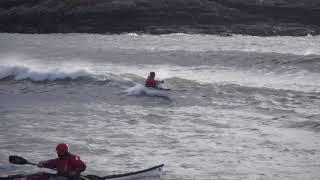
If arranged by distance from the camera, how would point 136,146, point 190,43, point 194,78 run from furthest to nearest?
point 190,43 → point 194,78 → point 136,146

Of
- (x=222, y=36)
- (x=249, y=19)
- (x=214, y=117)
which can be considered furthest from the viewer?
(x=249, y=19)

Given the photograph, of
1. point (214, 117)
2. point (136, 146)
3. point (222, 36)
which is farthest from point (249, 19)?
point (136, 146)

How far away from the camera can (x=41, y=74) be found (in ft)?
113

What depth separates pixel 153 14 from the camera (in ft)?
222

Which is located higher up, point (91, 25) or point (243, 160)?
point (91, 25)

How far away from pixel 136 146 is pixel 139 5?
52336 mm

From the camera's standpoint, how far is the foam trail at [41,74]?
3400 centimetres

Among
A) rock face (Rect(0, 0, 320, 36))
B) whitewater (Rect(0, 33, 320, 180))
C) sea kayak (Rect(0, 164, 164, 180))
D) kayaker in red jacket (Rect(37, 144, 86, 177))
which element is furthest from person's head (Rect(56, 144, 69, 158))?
rock face (Rect(0, 0, 320, 36))

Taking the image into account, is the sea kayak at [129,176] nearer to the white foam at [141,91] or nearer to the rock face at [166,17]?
the white foam at [141,91]

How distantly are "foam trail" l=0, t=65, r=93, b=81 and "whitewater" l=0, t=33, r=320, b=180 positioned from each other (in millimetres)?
63

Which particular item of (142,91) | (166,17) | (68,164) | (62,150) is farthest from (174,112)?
(166,17)

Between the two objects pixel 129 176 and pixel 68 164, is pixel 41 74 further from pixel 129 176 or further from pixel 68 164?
pixel 68 164

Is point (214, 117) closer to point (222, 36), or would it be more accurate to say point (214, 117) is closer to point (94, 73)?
point (94, 73)

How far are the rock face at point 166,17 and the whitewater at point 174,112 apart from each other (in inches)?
677
